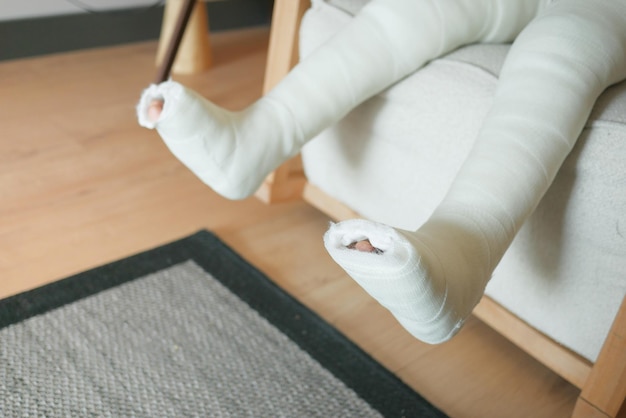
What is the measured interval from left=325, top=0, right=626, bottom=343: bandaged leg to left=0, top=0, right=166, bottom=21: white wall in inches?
48.8

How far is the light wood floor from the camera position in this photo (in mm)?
963

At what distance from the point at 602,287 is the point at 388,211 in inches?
12.6

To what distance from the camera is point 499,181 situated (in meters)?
0.73

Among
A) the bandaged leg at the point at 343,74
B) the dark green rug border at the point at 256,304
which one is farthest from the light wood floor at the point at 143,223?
the bandaged leg at the point at 343,74

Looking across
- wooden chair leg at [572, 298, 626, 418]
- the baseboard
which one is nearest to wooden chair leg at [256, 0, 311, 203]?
wooden chair leg at [572, 298, 626, 418]

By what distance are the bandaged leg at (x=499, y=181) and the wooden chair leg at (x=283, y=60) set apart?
0.39 meters

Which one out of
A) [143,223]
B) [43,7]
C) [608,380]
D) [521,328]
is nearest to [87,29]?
[43,7]

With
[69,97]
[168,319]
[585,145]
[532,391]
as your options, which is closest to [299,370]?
[168,319]

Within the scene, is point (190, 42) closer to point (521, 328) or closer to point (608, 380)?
point (521, 328)

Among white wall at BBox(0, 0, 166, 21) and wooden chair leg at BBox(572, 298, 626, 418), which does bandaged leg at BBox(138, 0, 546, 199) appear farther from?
white wall at BBox(0, 0, 166, 21)

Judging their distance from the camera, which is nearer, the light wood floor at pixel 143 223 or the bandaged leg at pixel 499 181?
the bandaged leg at pixel 499 181

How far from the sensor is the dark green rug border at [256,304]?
0.90 meters

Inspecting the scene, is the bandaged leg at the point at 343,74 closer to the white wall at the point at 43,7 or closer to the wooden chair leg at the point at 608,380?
the wooden chair leg at the point at 608,380

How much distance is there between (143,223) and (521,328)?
0.60 meters
